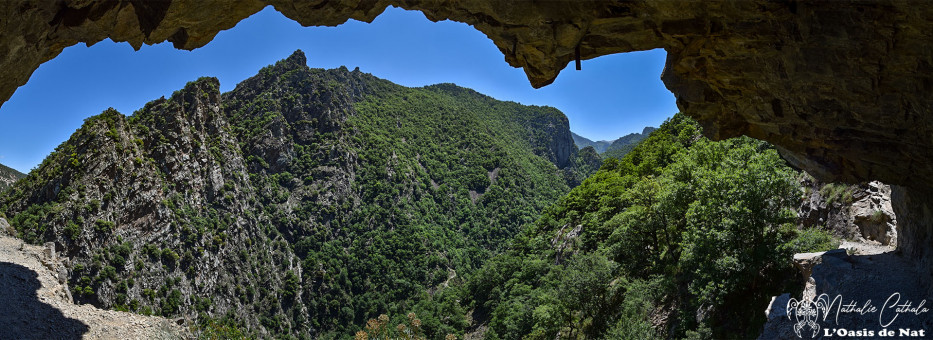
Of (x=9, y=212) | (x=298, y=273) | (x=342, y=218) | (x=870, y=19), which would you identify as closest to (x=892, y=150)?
(x=870, y=19)

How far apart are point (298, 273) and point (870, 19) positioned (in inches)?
4187

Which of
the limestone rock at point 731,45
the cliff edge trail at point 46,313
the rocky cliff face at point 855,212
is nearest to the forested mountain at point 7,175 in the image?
the cliff edge trail at point 46,313

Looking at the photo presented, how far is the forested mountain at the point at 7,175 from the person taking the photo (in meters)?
69.4

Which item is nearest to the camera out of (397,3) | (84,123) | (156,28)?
(156,28)

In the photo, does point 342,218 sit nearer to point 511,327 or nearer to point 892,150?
point 511,327

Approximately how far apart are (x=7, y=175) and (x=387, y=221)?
73.7 m

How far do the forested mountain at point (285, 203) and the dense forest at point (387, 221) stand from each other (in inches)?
16.1

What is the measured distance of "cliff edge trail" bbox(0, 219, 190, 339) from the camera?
2180 centimetres

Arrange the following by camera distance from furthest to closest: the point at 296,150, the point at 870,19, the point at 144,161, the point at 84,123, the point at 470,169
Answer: the point at 470,169 → the point at 296,150 → the point at 144,161 → the point at 84,123 → the point at 870,19

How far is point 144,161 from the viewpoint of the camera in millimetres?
68875

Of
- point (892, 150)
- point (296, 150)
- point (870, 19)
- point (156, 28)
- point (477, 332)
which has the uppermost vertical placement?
point (296, 150)

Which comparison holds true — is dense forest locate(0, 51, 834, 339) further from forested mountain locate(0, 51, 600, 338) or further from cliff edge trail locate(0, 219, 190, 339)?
cliff edge trail locate(0, 219, 190, 339)

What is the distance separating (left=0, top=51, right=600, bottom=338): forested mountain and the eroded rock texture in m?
32.8

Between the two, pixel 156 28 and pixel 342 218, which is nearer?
pixel 156 28
